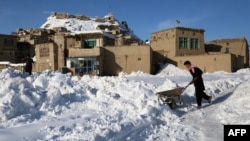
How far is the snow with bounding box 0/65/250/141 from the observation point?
7746mm

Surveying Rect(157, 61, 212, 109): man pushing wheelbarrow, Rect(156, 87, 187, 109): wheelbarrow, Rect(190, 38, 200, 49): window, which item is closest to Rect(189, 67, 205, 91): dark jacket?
Rect(157, 61, 212, 109): man pushing wheelbarrow

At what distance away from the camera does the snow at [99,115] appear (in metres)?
7.75

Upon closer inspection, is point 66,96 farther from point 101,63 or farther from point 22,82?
point 101,63

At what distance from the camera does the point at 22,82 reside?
34.4 ft

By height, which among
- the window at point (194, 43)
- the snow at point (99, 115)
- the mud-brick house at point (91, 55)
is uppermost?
the window at point (194, 43)

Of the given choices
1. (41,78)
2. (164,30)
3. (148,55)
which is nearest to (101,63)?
(148,55)

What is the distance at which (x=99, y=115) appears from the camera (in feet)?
31.1

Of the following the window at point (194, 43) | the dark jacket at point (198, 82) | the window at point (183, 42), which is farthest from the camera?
the window at point (194, 43)

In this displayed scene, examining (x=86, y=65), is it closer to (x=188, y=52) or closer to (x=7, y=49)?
(x=188, y=52)

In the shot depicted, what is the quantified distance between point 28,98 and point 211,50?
43844mm

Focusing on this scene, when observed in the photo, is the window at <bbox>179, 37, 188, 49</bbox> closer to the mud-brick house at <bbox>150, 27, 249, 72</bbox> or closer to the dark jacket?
the mud-brick house at <bbox>150, 27, 249, 72</bbox>

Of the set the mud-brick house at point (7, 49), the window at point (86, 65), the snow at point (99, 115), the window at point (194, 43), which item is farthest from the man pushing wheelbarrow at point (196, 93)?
the mud-brick house at point (7, 49)

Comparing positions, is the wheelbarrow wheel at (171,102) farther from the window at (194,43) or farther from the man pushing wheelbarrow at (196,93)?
the window at (194,43)

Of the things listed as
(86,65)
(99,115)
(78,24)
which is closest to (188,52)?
(86,65)
